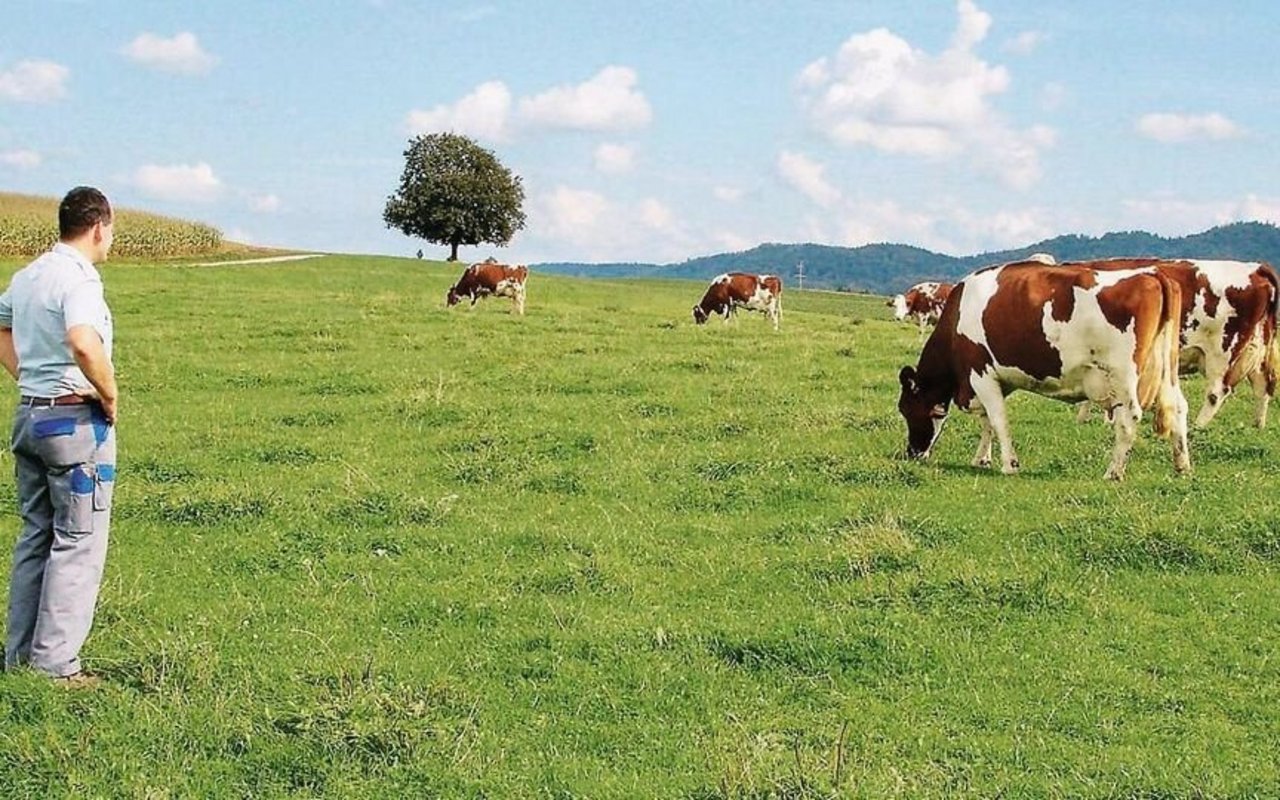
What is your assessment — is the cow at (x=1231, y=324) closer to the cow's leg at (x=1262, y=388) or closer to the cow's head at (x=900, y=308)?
the cow's leg at (x=1262, y=388)

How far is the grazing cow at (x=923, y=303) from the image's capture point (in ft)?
137

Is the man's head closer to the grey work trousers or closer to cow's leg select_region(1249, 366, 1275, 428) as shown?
the grey work trousers

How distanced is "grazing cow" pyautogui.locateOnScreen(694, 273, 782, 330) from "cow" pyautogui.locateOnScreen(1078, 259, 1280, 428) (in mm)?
24449

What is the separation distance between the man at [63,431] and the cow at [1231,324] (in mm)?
12299

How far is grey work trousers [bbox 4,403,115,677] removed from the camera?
670cm

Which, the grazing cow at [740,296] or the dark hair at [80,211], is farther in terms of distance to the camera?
the grazing cow at [740,296]

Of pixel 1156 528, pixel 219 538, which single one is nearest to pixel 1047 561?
pixel 1156 528

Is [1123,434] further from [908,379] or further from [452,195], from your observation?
[452,195]

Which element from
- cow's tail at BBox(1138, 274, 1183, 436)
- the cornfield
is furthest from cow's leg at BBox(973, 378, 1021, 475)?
the cornfield

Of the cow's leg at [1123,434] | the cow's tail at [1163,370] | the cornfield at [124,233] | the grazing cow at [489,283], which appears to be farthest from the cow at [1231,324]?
the cornfield at [124,233]

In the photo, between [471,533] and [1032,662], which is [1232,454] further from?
[471,533]

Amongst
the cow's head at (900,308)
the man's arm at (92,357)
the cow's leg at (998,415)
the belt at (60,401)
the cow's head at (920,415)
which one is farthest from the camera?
the cow's head at (900,308)

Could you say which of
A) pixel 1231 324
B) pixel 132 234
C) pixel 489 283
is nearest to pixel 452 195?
pixel 132 234

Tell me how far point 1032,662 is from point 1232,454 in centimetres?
709
